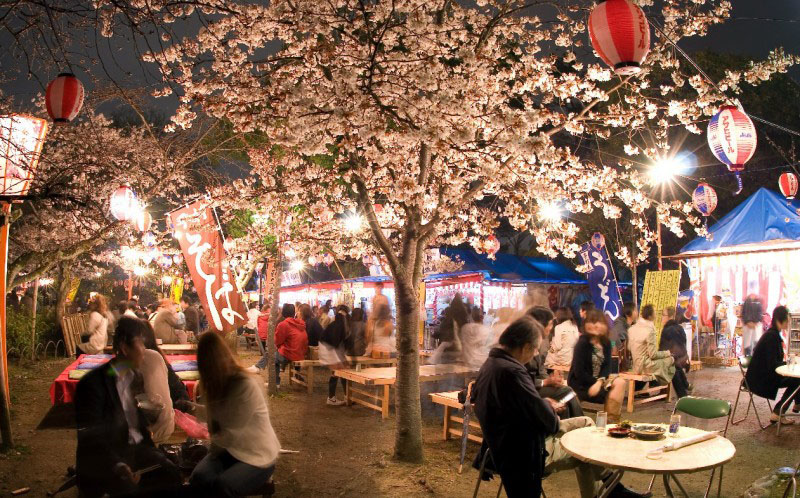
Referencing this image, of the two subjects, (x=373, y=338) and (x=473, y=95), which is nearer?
(x=473, y=95)

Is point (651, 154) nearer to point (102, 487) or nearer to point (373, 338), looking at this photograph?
point (373, 338)

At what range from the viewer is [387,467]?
7.19m

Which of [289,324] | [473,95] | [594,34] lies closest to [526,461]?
[594,34]

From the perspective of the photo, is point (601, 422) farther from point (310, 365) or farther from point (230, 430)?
point (310, 365)

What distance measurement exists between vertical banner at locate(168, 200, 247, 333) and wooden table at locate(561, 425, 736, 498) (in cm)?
467

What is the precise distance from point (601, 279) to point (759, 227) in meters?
5.78

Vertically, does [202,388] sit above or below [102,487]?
above

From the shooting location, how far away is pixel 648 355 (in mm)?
10430

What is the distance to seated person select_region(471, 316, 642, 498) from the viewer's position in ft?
14.1

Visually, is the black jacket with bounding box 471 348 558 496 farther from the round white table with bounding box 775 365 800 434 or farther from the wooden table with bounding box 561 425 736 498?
the round white table with bounding box 775 365 800 434

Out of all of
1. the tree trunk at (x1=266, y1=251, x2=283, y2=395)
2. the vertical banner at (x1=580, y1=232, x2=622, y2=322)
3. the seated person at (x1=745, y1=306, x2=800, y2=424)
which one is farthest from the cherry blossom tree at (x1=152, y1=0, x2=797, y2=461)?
the vertical banner at (x1=580, y1=232, x2=622, y2=322)

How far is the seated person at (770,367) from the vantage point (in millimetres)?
8695

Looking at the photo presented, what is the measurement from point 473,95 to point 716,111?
4004 mm

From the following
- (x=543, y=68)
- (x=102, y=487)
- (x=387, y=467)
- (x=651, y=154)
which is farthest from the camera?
(x=651, y=154)
